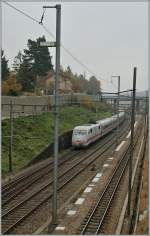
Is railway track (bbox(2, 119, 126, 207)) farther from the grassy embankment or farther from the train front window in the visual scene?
the train front window

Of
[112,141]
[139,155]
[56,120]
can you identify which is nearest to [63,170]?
Result: [139,155]

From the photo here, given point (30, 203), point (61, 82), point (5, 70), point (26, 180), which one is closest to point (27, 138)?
point (26, 180)

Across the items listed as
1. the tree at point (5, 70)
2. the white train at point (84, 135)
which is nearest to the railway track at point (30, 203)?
the white train at point (84, 135)

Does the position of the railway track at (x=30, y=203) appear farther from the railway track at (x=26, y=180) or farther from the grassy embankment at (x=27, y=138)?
the grassy embankment at (x=27, y=138)

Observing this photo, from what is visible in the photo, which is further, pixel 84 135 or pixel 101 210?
pixel 84 135

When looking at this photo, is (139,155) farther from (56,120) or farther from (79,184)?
(56,120)

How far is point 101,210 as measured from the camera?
70.2 feet

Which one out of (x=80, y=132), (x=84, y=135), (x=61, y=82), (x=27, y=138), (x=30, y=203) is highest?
(x=61, y=82)

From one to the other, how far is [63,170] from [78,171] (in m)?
1.32

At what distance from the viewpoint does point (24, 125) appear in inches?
1735

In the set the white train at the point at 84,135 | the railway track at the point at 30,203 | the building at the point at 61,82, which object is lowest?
the railway track at the point at 30,203

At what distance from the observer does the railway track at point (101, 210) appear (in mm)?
18359

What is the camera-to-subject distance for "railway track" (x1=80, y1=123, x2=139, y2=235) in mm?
18359

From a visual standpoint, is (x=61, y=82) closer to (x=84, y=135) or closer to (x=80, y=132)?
(x=80, y=132)
